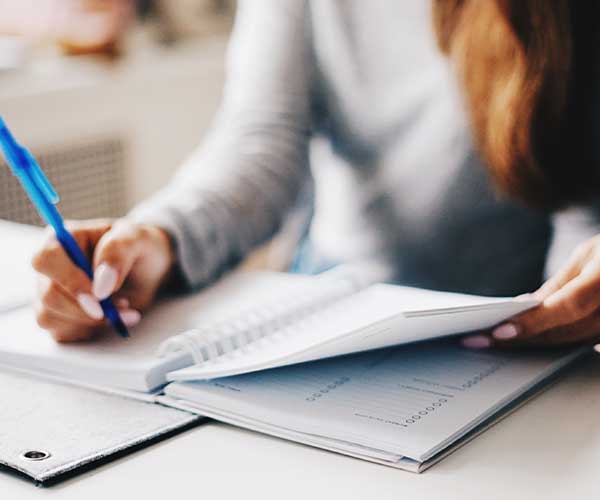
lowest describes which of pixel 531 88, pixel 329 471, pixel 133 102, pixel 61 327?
pixel 329 471

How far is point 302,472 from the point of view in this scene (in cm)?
53

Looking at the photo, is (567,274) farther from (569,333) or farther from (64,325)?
(64,325)

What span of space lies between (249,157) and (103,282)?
318 mm

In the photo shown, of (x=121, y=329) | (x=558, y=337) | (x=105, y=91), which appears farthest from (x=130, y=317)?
(x=105, y=91)

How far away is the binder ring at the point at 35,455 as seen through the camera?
54 cm

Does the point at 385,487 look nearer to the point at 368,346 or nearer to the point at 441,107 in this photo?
the point at 368,346

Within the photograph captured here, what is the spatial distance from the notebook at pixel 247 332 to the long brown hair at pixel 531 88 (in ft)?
0.75

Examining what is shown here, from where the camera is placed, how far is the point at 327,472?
20.9 inches

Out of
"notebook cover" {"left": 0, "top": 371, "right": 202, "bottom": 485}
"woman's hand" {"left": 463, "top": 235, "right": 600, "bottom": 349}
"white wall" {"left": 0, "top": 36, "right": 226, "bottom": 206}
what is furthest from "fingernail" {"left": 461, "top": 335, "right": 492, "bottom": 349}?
"white wall" {"left": 0, "top": 36, "right": 226, "bottom": 206}

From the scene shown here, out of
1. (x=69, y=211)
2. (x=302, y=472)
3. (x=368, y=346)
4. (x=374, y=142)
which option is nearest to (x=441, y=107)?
(x=374, y=142)

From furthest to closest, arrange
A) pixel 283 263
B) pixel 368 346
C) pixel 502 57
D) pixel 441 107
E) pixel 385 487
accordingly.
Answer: pixel 283 263
pixel 441 107
pixel 502 57
pixel 368 346
pixel 385 487

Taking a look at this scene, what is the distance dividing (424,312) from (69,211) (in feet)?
5.77

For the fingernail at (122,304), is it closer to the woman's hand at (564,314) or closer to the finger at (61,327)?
the finger at (61,327)

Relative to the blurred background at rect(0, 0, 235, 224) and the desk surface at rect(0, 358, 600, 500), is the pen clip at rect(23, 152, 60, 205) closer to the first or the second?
the desk surface at rect(0, 358, 600, 500)
